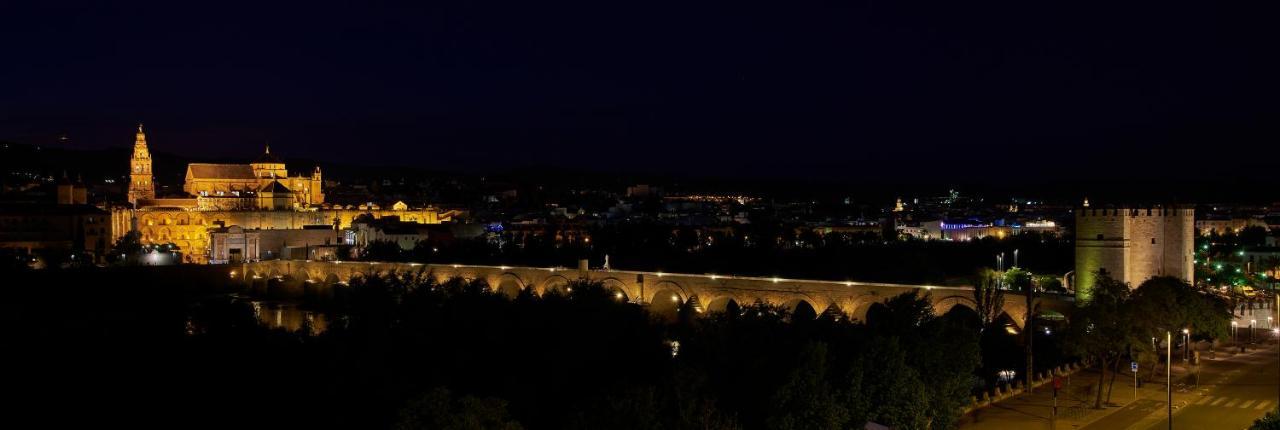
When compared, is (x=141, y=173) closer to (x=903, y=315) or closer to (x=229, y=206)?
(x=229, y=206)

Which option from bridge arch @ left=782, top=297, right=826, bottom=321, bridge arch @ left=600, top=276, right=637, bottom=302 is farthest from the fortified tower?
bridge arch @ left=600, top=276, right=637, bottom=302

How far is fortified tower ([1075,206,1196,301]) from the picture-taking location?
18.5 m

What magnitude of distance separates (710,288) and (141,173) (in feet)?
152

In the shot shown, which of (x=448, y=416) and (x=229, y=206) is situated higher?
(x=229, y=206)

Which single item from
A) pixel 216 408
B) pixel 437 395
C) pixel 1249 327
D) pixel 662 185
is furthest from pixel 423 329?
pixel 662 185

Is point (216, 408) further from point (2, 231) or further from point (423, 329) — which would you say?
point (2, 231)

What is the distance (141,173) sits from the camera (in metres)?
63.1

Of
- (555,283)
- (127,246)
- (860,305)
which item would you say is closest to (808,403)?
(860,305)

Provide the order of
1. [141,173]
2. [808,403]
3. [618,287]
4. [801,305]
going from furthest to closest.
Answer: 1. [141,173]
2. [618,287]
3. [801,305]
4. [808,403]

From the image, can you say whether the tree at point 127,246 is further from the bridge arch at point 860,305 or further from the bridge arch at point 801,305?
the bridge arch at point 860,305

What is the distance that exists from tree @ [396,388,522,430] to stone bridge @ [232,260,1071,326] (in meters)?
12.0

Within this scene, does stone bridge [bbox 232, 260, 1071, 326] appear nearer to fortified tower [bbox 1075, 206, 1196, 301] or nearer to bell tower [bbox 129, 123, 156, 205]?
fortified tower [bbox 1075, 206, 1196, 301]

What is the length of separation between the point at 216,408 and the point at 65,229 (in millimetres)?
41105

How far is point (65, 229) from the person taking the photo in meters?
55.0
